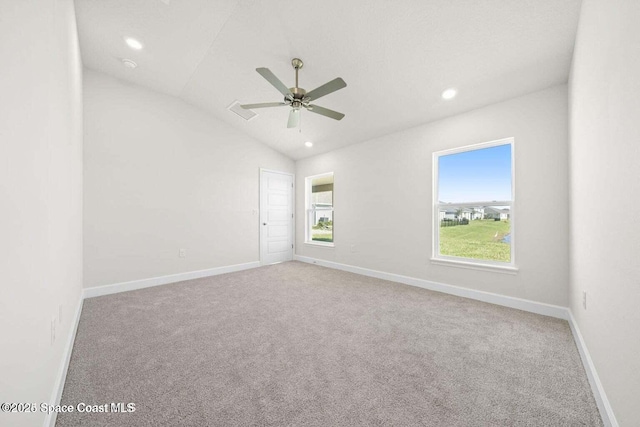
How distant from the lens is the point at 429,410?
53.1 inches

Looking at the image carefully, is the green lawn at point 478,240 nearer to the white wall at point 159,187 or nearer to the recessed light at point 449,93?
the recessed light at point 449,93

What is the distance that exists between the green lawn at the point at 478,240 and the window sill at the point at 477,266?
142 mm

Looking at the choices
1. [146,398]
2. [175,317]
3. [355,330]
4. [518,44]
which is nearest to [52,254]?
[146,398]

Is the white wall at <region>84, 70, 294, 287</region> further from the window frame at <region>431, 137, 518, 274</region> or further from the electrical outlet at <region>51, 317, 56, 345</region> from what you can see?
the window frame at <region>431, 137, 518, 274</region>

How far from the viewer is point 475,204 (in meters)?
3.26

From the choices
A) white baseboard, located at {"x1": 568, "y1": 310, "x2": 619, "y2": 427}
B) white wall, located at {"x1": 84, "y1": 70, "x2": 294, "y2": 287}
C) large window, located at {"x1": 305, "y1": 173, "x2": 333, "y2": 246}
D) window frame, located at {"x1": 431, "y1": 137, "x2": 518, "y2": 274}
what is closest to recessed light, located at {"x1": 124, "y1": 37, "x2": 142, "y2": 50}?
white wall, located at {"x1": 84, "y1": 70, "x2": 294, "y2": 287}

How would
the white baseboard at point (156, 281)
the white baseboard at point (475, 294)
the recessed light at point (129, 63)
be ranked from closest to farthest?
the white baseboard at point (475, 294), the recessed light at point (129, 63), the white baseboard at point (156, 281)

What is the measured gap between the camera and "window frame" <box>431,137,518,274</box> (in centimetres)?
290

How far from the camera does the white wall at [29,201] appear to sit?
81 cm

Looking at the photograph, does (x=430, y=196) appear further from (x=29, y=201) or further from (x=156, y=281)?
(x=156, y=281)

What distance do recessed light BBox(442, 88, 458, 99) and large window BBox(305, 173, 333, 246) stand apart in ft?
9.23

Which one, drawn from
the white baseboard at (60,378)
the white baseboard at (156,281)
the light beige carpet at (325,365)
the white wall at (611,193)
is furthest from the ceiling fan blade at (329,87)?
the white baseboard at (156,281)

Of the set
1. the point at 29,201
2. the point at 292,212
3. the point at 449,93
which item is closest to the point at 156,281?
the point at 292,212

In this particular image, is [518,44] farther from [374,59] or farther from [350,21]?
[350,21]
